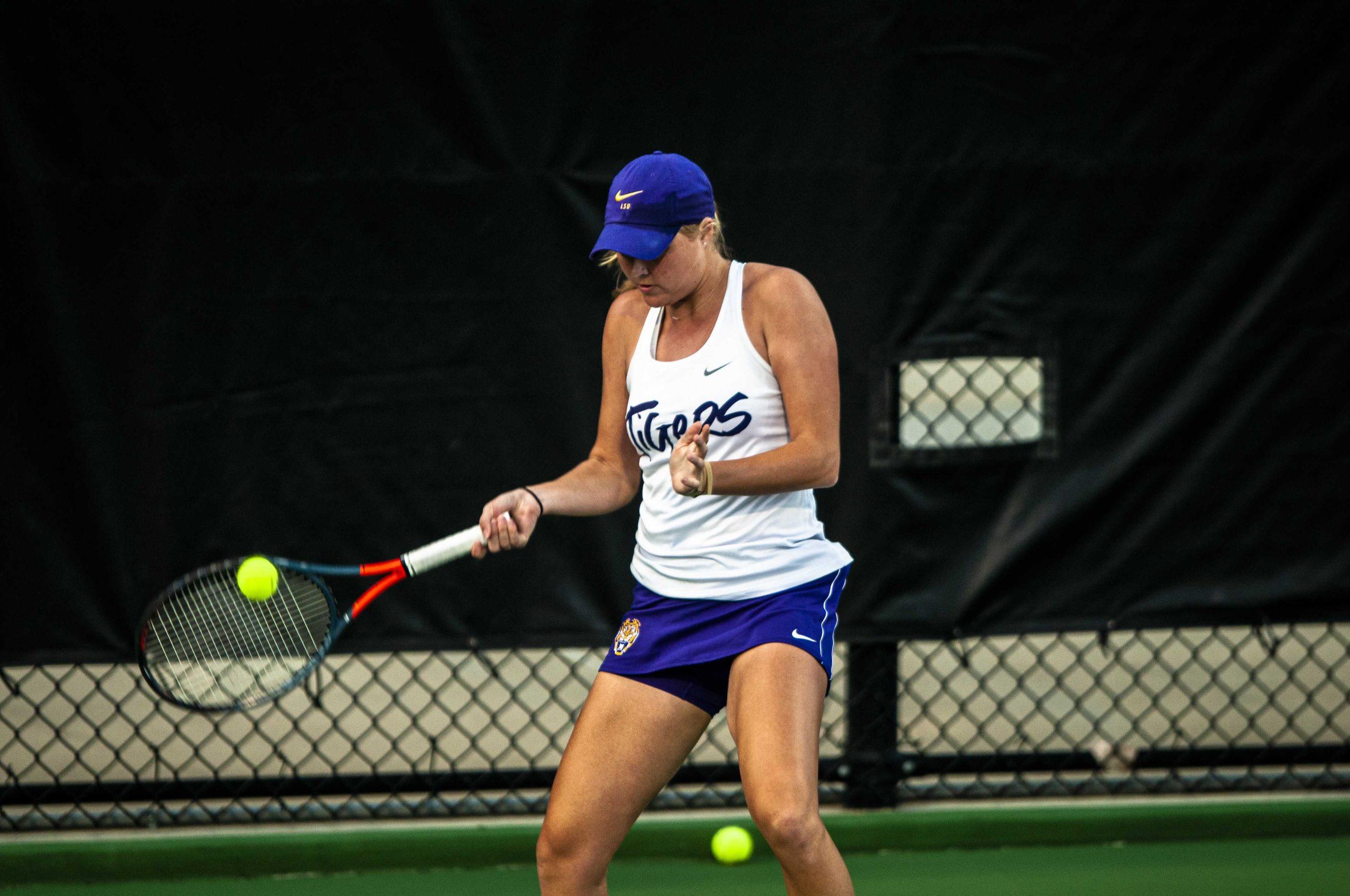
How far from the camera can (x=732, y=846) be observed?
2861 mm

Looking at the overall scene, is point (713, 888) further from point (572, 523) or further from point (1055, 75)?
point (1055, 75)

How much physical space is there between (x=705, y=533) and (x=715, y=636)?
17 cm

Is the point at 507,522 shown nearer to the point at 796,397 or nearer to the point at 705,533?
the point at 705,533

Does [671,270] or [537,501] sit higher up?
[671,270]

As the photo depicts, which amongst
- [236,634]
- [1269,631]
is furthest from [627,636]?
[1269,631]

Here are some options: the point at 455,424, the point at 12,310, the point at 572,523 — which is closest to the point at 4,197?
the point at 12,310

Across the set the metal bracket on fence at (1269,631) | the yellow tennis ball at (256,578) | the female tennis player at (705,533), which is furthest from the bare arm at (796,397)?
the metal bracket on fence at (1269,631)

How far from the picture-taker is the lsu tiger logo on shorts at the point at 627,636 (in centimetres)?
206

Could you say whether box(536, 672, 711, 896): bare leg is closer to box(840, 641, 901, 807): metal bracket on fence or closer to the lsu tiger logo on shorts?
the lsu tiger logo on shorts

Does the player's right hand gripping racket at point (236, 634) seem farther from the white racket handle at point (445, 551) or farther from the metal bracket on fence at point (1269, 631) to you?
the metal bracket on fence at point (1269, 631)

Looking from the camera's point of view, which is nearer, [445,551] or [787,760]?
[787,760]

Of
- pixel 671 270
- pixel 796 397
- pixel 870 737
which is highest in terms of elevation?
pixel 671 270

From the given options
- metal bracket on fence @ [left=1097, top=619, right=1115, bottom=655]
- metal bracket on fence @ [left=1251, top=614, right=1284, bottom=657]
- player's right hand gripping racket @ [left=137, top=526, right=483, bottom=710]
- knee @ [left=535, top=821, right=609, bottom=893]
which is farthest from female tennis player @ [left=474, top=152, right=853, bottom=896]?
metal bracket on fence @ [left=1251, top=614, right=1284, bottom=657]

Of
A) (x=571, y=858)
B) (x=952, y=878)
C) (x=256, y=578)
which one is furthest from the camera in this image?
(x=952, y=878)
